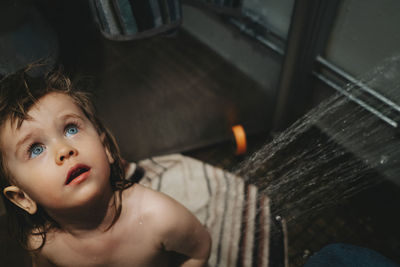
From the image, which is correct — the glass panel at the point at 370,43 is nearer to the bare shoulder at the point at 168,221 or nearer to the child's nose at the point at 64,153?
the bare shoulder at the point at 168,221

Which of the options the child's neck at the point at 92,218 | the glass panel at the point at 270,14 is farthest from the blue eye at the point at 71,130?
the glass panel at the point at 270,14

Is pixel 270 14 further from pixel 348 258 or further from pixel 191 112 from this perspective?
pixel 348 258

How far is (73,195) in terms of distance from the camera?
533 millimetres

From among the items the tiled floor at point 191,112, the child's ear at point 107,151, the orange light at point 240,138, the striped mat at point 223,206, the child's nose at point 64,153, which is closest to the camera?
the child's nose at point 64,153

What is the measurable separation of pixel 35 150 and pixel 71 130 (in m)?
0.06

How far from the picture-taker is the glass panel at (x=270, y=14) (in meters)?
1.07

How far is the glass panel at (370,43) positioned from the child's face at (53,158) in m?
0.83

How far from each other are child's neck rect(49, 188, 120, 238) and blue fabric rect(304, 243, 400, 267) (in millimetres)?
435

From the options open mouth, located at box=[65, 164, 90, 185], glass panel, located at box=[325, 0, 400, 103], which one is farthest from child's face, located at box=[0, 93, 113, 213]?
glass panel, located at box=[325, 0, 400, 103]

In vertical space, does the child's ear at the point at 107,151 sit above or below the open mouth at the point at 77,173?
below

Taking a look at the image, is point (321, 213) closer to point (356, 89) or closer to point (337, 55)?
point (356, 89)

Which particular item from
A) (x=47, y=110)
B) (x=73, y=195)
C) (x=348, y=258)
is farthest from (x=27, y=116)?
(x=348, y=258)

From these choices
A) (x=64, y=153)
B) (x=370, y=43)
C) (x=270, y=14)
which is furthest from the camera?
(x=270, y=14)

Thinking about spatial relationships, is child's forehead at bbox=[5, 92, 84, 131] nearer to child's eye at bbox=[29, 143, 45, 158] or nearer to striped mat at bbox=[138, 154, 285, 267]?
child's eye at bbox=[29, 143, 45, 158]
